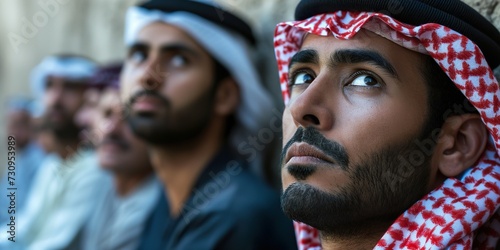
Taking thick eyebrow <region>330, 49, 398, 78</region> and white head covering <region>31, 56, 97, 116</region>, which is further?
white head covering <region>31, 56, 97, 116</region>

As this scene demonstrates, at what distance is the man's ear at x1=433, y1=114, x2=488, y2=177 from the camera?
2.03 m

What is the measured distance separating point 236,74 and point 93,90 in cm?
156

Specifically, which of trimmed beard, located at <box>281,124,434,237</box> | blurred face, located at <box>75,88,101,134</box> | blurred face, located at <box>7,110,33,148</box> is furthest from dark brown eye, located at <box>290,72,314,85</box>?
blurred face, located at <box>7,110,33,148</box>

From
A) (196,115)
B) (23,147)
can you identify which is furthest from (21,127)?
(196,115)

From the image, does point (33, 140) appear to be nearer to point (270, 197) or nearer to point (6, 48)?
point (6, 48)

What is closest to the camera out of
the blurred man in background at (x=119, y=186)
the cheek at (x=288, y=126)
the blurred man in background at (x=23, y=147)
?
the cheek at (x=288, y=126)

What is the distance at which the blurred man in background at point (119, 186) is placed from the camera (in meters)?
3.86

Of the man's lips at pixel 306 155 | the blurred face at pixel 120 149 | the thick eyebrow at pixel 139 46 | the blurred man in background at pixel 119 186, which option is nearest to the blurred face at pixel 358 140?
the man's lips at pixel 306 155

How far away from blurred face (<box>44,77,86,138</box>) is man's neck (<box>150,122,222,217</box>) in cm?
178

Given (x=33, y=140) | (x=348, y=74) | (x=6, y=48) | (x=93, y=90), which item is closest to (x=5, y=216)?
(x=93, y=90)

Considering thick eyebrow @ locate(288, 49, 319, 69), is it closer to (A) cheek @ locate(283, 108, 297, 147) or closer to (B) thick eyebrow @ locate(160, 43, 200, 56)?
(A) cheek @ locate(283, 108, 297, 147)

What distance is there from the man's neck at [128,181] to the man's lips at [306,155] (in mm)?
2166

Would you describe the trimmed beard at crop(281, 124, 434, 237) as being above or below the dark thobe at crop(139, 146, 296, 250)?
above

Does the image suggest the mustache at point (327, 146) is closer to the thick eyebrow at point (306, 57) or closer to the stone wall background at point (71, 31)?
the thick eyebrow at point (306, 57)
